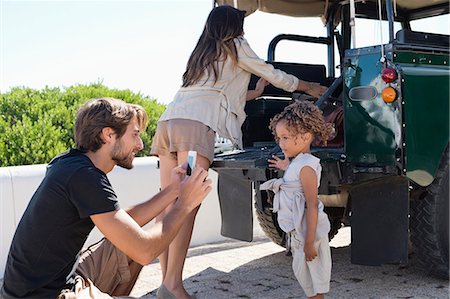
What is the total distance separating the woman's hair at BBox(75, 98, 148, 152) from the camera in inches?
118

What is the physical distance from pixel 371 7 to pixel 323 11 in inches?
24.0

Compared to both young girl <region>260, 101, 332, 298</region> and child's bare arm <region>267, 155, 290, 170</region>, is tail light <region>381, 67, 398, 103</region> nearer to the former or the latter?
young girl <region>260, 101, 332, 298</region>

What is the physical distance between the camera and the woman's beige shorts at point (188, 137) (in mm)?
4137

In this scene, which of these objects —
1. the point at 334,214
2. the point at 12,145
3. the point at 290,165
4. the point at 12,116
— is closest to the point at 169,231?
the point at 290,165

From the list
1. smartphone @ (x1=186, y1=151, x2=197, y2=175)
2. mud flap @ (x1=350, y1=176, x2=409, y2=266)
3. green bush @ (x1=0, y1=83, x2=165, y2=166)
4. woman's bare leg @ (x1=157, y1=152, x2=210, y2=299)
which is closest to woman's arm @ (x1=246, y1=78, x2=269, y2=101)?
woman's bare leg @ (x1=157, y1=152, x2=210, y2=299)

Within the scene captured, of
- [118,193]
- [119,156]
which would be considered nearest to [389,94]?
[119,156]

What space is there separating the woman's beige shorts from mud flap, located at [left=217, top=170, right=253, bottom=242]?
0.26 meters

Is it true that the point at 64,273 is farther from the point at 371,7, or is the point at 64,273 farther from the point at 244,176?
the point at 371,7

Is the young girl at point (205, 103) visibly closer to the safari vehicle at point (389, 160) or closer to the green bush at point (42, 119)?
the safari vehicle at point (389, 160)

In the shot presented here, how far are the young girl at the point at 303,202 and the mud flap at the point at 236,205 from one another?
1.94ft

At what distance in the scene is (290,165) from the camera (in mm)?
3719

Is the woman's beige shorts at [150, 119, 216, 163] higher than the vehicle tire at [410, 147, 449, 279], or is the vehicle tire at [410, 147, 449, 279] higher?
the woman's beige shorts at [150, 119, 216, 163]

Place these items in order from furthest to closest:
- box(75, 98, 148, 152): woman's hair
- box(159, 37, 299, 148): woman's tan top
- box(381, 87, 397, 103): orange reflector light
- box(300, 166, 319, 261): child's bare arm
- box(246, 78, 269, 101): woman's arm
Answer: box(246, 78, 269, 101): woman's arm < box(159, 37, 299, 148): woman's tan top < box(381, 87, 397, 103): orange reflector light < box(300, 166, 319, 261): child's bare arm < box(75, 98, 148, 152): woman's hair

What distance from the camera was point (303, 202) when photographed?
3684 millimetres
